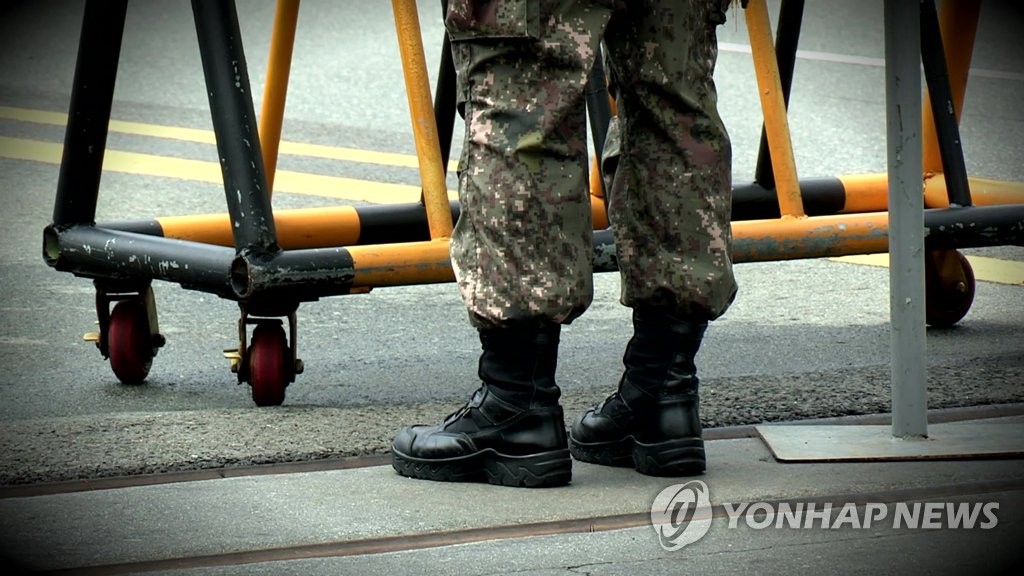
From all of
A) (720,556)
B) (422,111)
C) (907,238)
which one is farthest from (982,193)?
(720,556)

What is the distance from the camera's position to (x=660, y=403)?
2750 millimetres

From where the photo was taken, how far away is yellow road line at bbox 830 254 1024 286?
15.6 feet

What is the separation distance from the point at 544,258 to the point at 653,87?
1.13ft

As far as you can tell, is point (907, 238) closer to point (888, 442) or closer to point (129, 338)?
point (888, 442)

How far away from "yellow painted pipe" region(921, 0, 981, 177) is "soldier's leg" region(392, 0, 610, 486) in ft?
5.44

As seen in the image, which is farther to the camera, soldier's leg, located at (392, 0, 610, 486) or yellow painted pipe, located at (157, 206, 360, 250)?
yellow painted pipe, located at (157, 206, 360, 250)

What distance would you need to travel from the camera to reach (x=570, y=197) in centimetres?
259

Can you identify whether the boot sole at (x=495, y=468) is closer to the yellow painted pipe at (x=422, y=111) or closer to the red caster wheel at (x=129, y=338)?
the yellow painted pipe at (x=422, y=111)

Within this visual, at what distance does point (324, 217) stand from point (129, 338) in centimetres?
54

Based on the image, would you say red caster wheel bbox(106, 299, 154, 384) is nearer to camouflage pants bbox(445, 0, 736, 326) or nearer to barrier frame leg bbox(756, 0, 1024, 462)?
camouflage pants bbox(445, 0, 736, 326)

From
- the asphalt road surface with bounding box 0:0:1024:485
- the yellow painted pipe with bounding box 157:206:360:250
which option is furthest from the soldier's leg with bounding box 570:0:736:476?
the yellow painted pipe with bounding box 157:206:360:250

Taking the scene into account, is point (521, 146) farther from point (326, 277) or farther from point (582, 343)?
point (582, 343)

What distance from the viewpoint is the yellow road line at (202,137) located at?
6613 mm

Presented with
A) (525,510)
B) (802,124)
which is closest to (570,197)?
(525,510)
